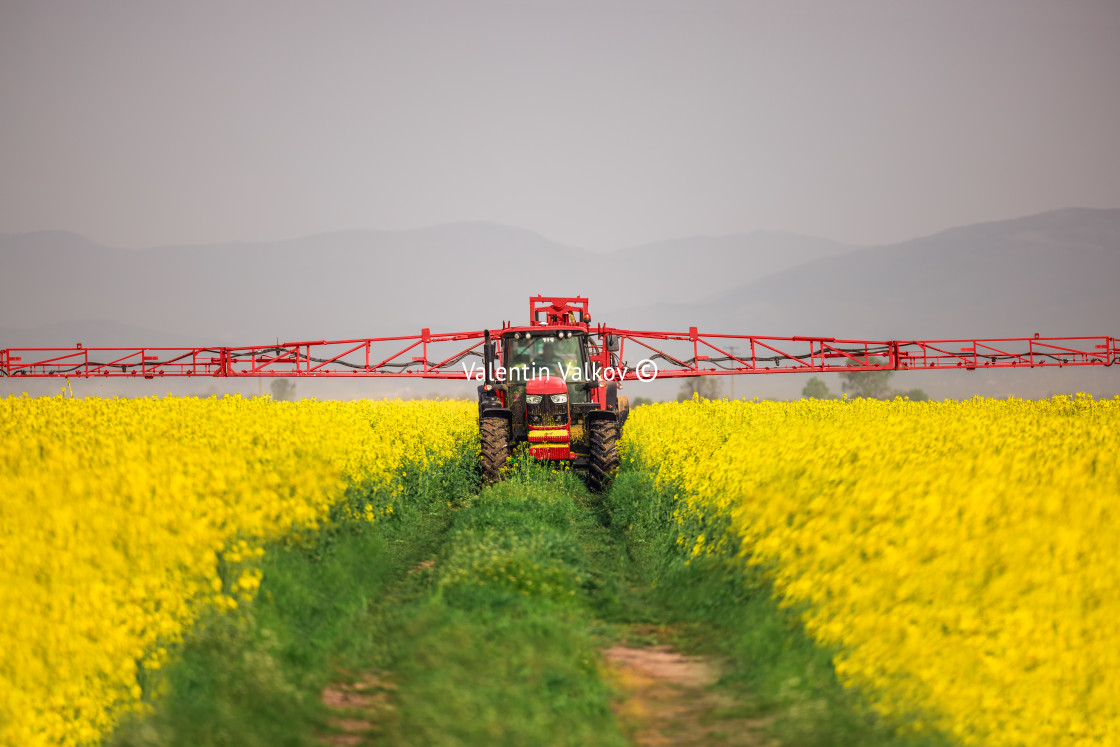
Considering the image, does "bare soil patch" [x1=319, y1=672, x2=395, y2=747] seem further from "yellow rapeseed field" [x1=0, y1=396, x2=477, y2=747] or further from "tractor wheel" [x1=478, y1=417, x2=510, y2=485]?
"tractor wheel" [x1=478, y1=417, x2=510, y2=485]

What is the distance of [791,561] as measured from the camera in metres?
6.61

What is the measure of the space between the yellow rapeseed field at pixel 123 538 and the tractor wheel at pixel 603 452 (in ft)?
16.8

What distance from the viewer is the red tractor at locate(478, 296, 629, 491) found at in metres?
14.7

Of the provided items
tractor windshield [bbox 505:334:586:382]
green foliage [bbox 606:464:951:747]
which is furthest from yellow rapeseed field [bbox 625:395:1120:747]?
tractor windshield [bbox 505:334:586:382]

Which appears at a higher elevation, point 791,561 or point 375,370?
point 375,370

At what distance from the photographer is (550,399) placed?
1466 cm

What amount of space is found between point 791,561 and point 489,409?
8729 mm

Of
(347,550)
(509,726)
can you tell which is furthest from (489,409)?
(509,726)

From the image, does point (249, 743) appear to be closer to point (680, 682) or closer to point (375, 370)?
point (680, 682)

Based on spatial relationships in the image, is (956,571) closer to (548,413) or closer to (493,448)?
(548,413)

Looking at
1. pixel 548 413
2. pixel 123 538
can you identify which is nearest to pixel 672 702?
pixel 123 538

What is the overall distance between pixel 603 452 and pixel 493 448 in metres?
2.04

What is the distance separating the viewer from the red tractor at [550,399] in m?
14.7

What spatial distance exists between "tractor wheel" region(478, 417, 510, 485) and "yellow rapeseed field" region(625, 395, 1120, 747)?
6.31m
